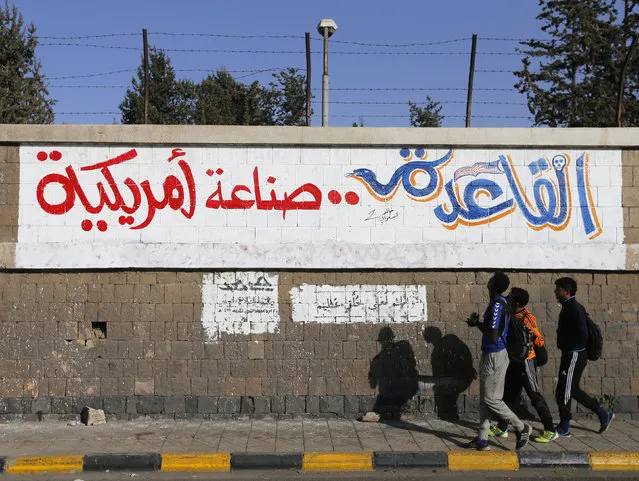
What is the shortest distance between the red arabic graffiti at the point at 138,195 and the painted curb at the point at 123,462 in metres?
2.90

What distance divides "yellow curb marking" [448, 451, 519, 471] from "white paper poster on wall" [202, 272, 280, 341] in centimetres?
276

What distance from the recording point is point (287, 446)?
695 centimetres

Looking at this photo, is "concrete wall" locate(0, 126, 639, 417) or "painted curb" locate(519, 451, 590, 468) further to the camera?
"concrete wall" locate(0, 126, 639, 417)

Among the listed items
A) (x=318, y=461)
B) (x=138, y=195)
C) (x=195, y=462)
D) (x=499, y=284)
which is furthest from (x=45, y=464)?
(x=499, y=284)

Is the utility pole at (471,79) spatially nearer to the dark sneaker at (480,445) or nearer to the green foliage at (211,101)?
the dark sneaker at (480,445)

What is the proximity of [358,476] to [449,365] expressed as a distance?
2440mm

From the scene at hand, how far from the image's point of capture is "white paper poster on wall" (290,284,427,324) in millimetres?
8320

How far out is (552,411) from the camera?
8.27 metres

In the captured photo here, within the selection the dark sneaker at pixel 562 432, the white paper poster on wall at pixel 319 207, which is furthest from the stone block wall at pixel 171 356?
the dark sneaker at pixel 562 432

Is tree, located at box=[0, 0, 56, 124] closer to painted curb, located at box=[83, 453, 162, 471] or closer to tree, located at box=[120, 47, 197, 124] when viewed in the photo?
tree, located at box=[120, 47, 197, 124]

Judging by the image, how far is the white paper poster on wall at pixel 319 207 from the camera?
8.27m

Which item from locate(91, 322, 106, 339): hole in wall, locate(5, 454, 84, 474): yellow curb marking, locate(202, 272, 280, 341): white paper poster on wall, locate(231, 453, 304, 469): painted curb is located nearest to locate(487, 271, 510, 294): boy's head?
locate(231, 453, 304, 469): painted curb

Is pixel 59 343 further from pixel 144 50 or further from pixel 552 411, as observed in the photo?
pixel 552 411

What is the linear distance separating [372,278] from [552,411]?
275 cm
